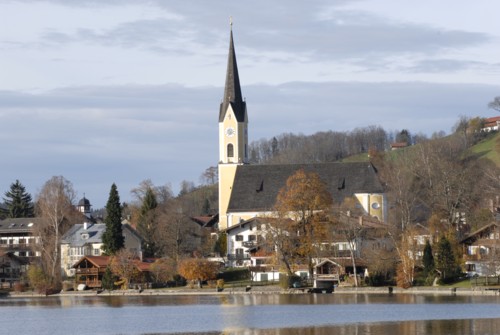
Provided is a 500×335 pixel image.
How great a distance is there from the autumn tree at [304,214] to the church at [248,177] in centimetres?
1933

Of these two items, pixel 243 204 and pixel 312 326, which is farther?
pixel 243 204

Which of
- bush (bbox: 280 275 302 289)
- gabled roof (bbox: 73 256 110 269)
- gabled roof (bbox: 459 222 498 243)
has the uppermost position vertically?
gabled roof (bbox: 459 222 498 243)

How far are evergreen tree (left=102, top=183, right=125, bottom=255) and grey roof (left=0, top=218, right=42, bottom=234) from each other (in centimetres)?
2695

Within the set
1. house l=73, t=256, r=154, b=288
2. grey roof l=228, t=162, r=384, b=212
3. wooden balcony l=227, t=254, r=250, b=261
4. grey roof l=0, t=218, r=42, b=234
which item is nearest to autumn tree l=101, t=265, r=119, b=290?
house l=73, t=256, r=154, b=288

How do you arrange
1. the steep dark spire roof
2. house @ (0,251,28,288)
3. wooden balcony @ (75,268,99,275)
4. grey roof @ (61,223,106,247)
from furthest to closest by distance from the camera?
the steep dark spire roof, house @ (0,251,28,288), grey roof @ (61,223,106,247), wooden balcony @ (75,268,99,275)

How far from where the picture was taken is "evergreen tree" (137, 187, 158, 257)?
4382 inches

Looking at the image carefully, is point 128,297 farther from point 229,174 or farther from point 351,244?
point 229,174

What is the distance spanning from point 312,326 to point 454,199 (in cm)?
5498

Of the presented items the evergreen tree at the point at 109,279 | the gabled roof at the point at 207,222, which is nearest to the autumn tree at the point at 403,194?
the gabled roof at the point at 207,222

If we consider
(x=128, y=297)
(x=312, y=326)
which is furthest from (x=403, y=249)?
(x=312, y=326)

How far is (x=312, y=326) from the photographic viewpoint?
53.2m

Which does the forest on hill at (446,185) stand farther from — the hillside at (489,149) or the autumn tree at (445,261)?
the autumn tree at (445,261)

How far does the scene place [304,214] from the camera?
8669cm

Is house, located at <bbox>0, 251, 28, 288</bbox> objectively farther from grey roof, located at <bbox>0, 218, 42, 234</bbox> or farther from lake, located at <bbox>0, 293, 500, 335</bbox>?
lake, located at <bbox>0, 293, 500, 335</bbox>
